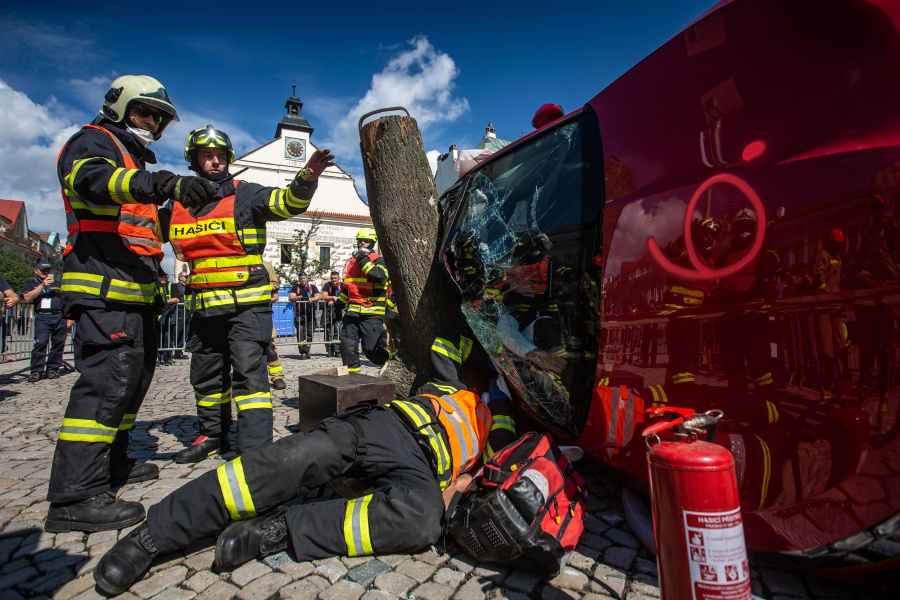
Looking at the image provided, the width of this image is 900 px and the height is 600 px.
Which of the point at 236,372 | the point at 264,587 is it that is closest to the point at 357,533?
the point at 264,587

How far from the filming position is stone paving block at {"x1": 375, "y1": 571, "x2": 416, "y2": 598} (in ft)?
5.36

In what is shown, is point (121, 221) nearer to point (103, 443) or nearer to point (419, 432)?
point (103, 443)

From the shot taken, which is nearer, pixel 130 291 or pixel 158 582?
pixel 158 582

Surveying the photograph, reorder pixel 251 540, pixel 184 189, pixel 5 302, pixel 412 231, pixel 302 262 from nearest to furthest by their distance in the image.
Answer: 1. pixel 251 540
2. pixel 184 189
3. pixel 412 231
4. pixel 5 302
5. pixel 302 262

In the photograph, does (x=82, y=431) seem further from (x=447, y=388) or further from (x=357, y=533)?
(x=447, y=388)

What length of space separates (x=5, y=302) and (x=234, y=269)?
243 inches

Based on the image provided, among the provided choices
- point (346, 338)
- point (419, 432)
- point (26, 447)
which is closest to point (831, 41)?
point (419, 432)

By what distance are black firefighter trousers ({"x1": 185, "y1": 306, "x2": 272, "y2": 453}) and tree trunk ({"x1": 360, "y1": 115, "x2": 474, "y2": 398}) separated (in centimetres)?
100

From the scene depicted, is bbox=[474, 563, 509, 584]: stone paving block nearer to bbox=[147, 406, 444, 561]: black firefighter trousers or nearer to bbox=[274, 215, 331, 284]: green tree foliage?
bbox=[147, 406, 444, 561]: black firefighter trousers

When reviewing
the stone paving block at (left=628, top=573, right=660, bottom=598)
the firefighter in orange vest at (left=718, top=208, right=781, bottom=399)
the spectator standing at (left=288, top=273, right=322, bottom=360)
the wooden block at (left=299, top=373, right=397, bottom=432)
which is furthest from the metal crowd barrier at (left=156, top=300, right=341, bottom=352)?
the firefighter in orange vest at (left=718, top=208, right=781, bottom=399)

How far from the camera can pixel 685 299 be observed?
5.30 ft

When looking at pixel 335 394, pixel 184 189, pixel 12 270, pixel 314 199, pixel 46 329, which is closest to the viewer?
pixel 184 189

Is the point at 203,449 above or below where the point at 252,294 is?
below

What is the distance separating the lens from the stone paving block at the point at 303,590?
1600mm
